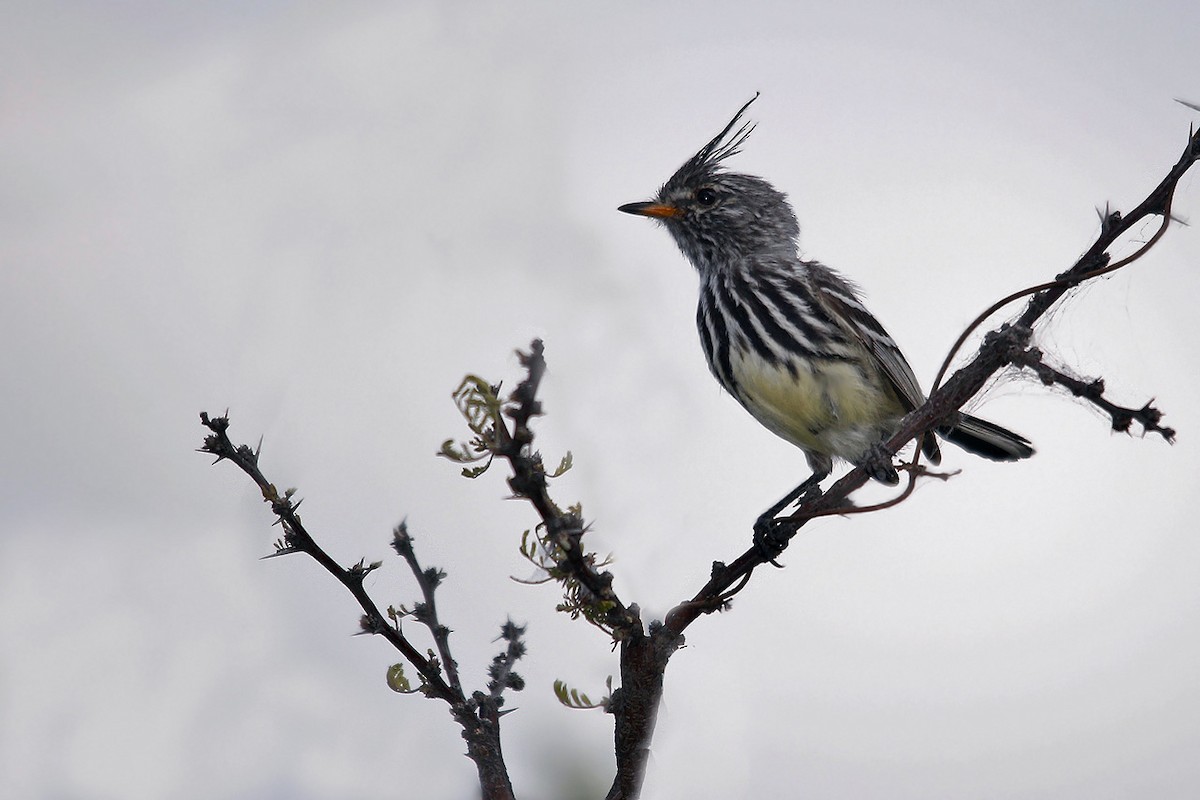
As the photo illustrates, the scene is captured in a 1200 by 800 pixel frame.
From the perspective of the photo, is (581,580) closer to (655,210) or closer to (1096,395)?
(1096,395)

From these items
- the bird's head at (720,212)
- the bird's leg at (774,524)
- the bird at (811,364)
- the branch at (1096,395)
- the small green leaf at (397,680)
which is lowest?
the small green leaf at (397,680)

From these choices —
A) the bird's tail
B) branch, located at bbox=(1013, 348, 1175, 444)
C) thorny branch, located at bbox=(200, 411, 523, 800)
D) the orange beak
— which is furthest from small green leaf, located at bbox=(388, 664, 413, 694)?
the orange beak

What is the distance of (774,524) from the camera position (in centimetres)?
469

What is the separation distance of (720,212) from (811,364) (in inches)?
63.4

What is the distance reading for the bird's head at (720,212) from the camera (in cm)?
660

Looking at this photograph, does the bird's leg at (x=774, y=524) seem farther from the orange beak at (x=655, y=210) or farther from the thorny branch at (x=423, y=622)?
the orange beak at (x=655, y=210)

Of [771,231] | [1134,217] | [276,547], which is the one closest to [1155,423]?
[1134,217]

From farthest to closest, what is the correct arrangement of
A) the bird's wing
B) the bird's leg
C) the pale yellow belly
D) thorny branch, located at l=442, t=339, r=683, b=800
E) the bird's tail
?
the bird's tail → the bird's wing → the pale yellow belly → the bird's leg → thorny branch, located at l=442, t=339, r=683, b=800

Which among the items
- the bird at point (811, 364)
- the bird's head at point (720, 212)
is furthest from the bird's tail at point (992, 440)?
the bird's head at point (720, 212)

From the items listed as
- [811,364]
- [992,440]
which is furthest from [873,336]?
[992,440]

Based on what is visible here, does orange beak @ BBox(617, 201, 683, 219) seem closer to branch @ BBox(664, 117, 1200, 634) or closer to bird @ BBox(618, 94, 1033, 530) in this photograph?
bird @ BBox(618, 94, 1033, 530)

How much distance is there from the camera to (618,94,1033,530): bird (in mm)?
5484

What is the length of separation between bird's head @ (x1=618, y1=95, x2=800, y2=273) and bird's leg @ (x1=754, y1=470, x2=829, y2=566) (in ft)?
4.51

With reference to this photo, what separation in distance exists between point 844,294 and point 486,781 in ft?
11.7
